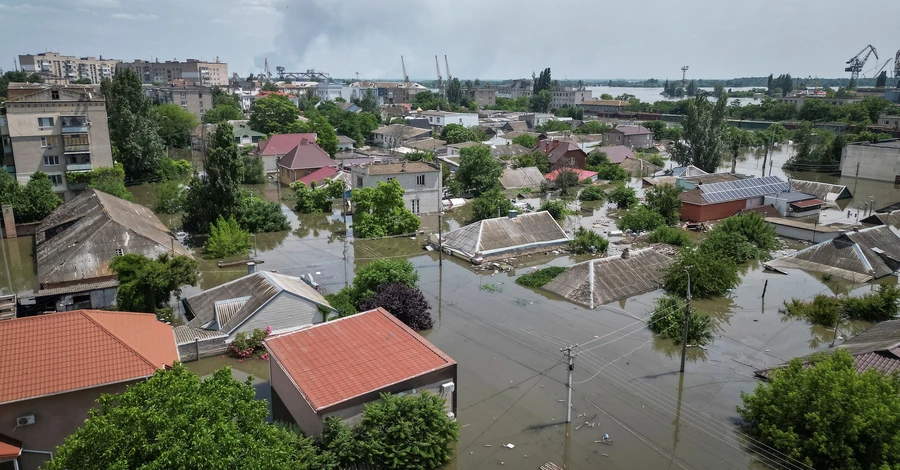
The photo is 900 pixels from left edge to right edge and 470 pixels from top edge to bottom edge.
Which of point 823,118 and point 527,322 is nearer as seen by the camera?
point 527,322

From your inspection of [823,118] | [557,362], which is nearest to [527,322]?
[557,362]

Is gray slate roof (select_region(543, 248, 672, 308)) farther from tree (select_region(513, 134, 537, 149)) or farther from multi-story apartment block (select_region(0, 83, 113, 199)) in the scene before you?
tree (select_region(513, 134, 537, 149))

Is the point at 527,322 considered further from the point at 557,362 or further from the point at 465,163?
the point at 465,163

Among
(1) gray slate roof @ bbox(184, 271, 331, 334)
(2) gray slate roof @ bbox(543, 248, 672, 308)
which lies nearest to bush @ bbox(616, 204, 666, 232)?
(2) gray slate roof @ bbox(543, 248, 672, 308)

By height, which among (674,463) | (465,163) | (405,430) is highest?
(465,163)

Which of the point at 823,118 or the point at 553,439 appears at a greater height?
the point at 823,118
